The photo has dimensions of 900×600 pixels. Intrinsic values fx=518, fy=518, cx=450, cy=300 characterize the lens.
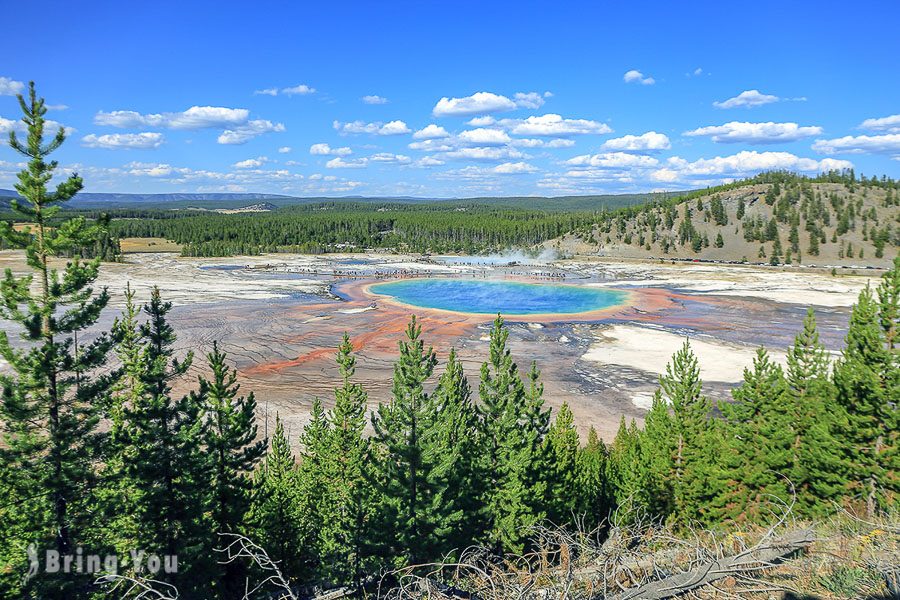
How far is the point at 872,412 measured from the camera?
18422 mm

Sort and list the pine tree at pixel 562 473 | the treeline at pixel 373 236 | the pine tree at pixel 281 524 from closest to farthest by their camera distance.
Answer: the pine tree at pixel 281 524, the pine tree at pixel 562 473, the treeline at pixel 373 236

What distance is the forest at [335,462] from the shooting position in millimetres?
13547

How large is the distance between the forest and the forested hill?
12266 centimetres

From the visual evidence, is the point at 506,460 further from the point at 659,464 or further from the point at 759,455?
the point at 759,455

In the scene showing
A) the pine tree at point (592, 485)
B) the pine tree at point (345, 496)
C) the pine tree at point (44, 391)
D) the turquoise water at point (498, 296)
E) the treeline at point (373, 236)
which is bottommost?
the pine tree at point (592, 485)

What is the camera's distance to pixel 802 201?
152125mm

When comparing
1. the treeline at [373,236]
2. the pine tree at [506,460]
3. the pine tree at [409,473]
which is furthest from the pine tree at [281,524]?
the treeline at [373,236]

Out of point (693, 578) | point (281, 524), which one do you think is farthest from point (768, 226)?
point (693, 578)

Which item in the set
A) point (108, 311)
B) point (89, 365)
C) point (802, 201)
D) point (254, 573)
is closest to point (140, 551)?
point (254, 573)

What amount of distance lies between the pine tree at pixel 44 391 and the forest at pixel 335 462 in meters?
0.05

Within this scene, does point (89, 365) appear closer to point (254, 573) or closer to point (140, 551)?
point (140, 551)

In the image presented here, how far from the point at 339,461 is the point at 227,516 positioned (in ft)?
16.6

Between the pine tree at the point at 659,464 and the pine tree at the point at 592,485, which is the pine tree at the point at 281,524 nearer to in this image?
the pine tree at the point at 592,485

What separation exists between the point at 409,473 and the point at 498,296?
68.6 metres
